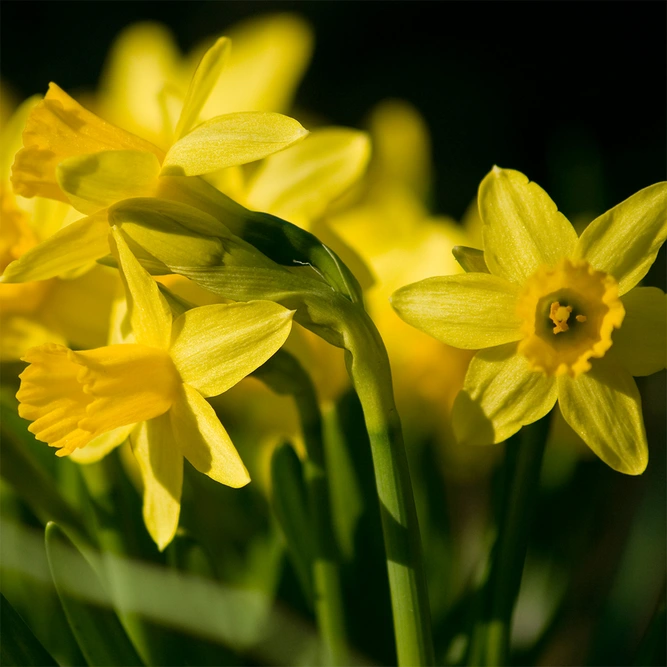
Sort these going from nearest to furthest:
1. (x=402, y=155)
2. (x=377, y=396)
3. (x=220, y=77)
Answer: (x=377, y=396) < (x=220, y=77) < (x=402, y=155)

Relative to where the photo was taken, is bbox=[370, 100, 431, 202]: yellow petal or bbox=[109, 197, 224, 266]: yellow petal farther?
bbox=[370, 100, 431, 202]: yellow petal

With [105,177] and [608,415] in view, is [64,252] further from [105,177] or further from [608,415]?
[608,415]

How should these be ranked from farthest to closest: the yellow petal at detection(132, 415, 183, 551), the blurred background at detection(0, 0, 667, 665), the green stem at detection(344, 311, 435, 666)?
the blurred background at detection(0, 0, 667, 665) < the yellow petal at detection(132, 415, 183, 551) < the green stem at detection(344, 311, 435, 666)

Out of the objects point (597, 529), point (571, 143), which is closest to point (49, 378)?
point (597, 529)

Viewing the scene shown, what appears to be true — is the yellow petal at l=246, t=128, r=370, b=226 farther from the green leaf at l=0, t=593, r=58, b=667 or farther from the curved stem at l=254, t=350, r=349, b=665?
the green leaf at l=0, t=593, r=58, b=667

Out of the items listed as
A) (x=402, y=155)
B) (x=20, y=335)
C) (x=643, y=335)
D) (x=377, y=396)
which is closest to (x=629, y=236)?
(x=643, y=335)

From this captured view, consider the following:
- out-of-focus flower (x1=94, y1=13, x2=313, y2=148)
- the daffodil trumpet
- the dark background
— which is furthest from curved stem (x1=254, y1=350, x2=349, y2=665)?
the dark background

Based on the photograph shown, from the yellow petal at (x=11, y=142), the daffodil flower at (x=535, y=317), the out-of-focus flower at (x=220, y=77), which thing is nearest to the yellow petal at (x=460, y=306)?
the daffodil flower at (x=535, y=317)
